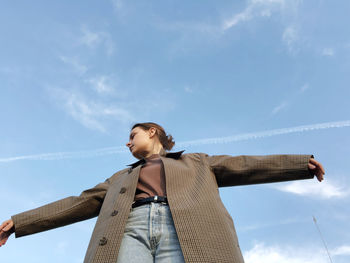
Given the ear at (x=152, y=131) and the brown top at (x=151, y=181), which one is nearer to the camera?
the brown top at (x=151, y=181)

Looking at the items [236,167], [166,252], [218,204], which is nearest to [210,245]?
[166,252]

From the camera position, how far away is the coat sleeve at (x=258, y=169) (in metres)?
3.40

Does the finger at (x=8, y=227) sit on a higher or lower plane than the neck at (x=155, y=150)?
lower

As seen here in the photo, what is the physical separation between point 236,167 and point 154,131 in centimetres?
127

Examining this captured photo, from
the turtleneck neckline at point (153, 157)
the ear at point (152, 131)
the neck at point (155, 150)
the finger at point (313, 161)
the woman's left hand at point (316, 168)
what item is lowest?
the woman's left hand at point (316, 168)

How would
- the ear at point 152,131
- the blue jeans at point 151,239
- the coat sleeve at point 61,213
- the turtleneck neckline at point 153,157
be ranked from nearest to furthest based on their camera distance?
the blue jeans at point 151,239, the coat sleeve at point 61,213, the turtleneck neckline at point 153,157, the ear at point 152,131

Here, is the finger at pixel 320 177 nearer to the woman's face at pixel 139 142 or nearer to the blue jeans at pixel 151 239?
the blue jeans at pixel 151 239

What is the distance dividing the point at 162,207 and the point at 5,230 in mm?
1683

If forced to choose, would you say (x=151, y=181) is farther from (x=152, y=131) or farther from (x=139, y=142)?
(x=152, y=131)

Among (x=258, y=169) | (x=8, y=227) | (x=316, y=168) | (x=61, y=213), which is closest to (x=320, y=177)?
(x=316, y=168)

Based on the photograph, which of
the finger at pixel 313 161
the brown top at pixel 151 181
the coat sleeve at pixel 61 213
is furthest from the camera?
the coat sleeve at pixel 61 213

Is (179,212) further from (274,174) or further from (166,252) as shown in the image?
(274,174)

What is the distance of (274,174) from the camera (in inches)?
136

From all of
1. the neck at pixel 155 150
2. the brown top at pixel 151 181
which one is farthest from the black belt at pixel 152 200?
the neck at pixel 155 150
